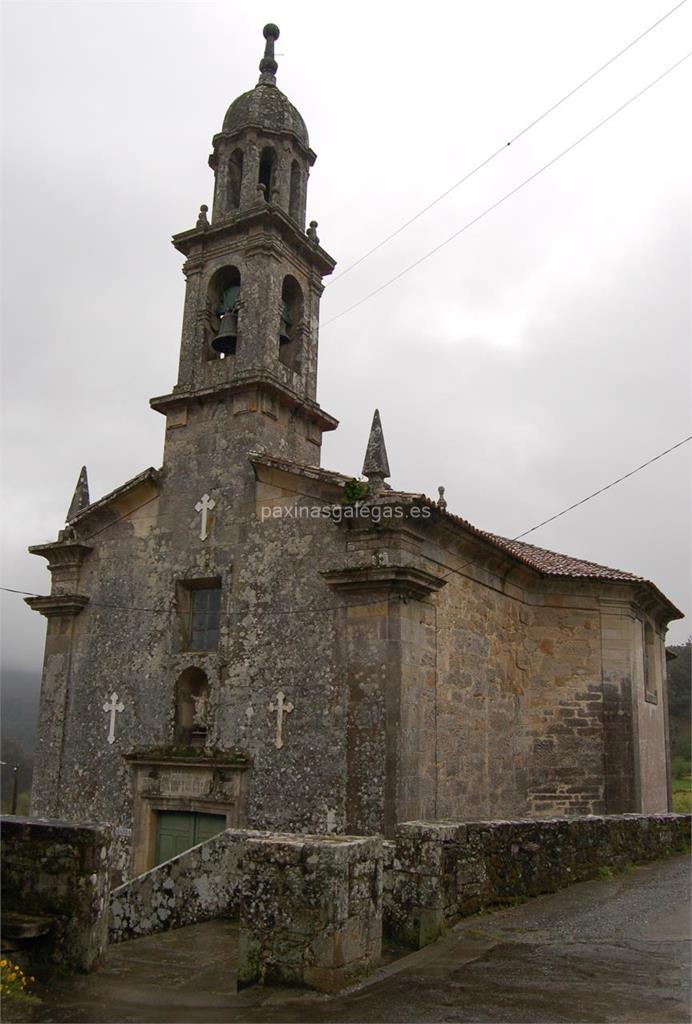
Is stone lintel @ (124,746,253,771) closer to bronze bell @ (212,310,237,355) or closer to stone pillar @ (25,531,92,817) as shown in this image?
stone pillar @ (25,531,92,817)

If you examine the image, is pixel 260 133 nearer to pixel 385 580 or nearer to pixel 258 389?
pixel 258 389

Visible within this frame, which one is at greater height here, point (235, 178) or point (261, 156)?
point (261, 156)

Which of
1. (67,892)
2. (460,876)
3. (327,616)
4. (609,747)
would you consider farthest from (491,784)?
(67,892)

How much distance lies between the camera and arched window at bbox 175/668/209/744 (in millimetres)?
12836

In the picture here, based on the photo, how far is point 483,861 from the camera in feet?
27.5

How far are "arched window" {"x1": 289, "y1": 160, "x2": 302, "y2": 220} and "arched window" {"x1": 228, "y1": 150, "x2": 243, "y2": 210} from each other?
3.16ft

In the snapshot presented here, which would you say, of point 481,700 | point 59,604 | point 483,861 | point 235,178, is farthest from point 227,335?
point 483,861

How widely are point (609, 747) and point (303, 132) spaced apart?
42.7 ft

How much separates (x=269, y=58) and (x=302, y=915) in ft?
52.9

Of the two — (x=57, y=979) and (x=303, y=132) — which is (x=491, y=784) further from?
(x=303, y=132)

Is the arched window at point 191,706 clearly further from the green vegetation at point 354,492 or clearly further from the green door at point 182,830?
the green vegetation at point 354,492

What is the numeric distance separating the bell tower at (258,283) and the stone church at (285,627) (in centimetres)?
4

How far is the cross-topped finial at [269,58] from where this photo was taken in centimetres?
1659

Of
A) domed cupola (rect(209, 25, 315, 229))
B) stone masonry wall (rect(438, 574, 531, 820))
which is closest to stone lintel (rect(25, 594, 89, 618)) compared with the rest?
stone masonry wall (rect(438, 574, 531, 820))
